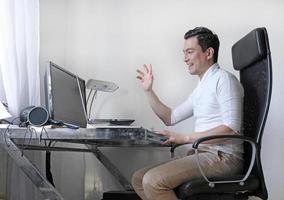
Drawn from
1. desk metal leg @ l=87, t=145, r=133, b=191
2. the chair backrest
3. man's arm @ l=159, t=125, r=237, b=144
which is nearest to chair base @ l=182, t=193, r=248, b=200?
the chair backrest

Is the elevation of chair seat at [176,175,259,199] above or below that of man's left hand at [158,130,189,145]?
below

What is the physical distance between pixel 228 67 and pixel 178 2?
2.12 ft

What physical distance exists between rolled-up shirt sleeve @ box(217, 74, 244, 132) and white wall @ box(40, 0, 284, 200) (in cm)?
96

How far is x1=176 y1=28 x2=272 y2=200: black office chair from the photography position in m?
1.65

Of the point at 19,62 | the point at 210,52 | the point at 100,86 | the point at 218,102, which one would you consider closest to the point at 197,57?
the point at 210,52

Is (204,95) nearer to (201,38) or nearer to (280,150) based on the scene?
(201,38)

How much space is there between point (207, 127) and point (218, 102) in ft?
0.52

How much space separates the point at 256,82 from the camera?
1.90 metres

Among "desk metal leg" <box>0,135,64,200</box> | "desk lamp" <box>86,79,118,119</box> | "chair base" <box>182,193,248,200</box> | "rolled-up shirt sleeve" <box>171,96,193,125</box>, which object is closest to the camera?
"desk metal leg" <box>0,135,64,200</box>

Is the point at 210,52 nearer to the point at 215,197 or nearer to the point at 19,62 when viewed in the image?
the point at 215,197

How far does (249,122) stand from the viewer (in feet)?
6.34

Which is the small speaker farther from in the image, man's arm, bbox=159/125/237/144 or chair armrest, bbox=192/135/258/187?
chair armrest, bbox=192/135/258/187

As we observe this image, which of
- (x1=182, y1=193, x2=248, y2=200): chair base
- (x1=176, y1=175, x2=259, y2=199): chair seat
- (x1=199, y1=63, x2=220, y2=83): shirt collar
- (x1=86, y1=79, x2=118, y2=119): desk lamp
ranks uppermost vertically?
(x1=86, y1=79, x2=118, y2=119): desk lamp

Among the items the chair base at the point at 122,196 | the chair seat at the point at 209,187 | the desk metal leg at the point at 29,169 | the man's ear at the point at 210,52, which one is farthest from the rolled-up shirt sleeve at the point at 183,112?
Result: the desk metal leg at the point at 29,169
